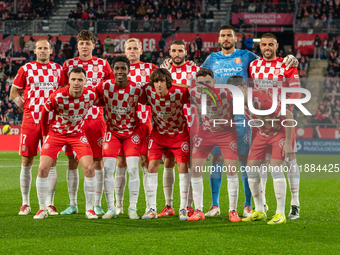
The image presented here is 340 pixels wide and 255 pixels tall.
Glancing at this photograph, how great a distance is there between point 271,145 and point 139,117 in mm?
1953

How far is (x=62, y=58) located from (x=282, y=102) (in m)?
19.4

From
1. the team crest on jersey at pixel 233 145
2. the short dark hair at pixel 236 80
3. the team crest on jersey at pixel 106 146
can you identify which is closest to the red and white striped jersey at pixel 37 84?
the team crest on jersey at pixel 106 146

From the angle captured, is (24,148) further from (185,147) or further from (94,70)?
(185,147)

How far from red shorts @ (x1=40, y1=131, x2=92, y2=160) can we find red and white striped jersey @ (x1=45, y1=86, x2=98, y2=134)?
7 centimetres

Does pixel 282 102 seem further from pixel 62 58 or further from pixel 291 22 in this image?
pixel 291 22

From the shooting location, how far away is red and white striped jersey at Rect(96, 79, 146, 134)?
617 centimetres

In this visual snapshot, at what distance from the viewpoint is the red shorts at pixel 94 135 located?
21.8 ft

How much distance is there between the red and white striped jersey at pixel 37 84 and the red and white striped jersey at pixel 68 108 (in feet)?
1.64

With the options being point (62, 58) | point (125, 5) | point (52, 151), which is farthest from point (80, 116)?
point (125, 5)

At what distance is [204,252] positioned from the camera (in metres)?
4.46

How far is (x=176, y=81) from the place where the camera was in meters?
6.84

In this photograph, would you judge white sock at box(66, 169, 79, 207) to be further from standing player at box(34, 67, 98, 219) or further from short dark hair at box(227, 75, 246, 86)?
short dark hair at box(227, 75, 246, 86)

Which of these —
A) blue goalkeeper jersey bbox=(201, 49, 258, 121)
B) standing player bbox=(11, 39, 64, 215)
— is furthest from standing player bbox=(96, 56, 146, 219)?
blue goalkeeper jersey bbox=(201, 49, 258, 121)

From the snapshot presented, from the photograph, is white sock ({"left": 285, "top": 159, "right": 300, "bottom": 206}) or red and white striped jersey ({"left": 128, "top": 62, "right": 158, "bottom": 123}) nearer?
white sock ({"left": 285, "top": 159, "right": 300, "bottom": 206})
